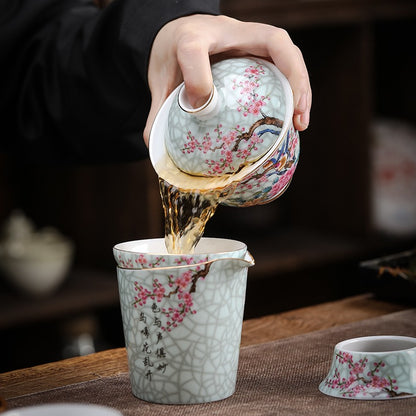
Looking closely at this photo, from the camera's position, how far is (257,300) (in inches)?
98.3

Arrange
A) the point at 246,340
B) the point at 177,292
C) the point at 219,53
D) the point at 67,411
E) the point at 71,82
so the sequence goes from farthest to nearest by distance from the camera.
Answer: the point at 71,82 < the point at 246,340 < the point at 219,53 < the point at 177,292 < the point at 67,411

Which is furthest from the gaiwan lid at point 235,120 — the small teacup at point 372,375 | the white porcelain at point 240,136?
the small teacup at point 372,375

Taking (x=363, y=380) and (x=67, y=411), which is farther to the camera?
(x=363, y=380)

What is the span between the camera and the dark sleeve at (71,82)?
138 centimetres

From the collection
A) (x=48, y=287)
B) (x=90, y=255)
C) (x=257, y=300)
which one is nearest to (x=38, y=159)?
(x=48, y=287)

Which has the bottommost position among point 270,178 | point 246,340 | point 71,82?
point 246,340

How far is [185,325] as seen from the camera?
0.90m

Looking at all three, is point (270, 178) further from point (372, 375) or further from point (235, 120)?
point (372, 375)

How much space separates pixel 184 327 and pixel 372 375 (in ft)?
0.70

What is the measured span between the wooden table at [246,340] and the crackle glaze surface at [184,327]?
0.45 feet

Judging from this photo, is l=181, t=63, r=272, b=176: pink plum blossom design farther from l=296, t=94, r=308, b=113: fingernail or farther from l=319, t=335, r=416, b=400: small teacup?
l=319, t=335, r=416, b=400: small teacup

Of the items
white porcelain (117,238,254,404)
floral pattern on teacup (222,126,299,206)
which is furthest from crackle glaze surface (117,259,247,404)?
floral pattern on teacup (222,126,299,206)

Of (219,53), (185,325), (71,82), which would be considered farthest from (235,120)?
(71,82)

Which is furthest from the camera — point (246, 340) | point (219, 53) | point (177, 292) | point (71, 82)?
point (71, 82)
